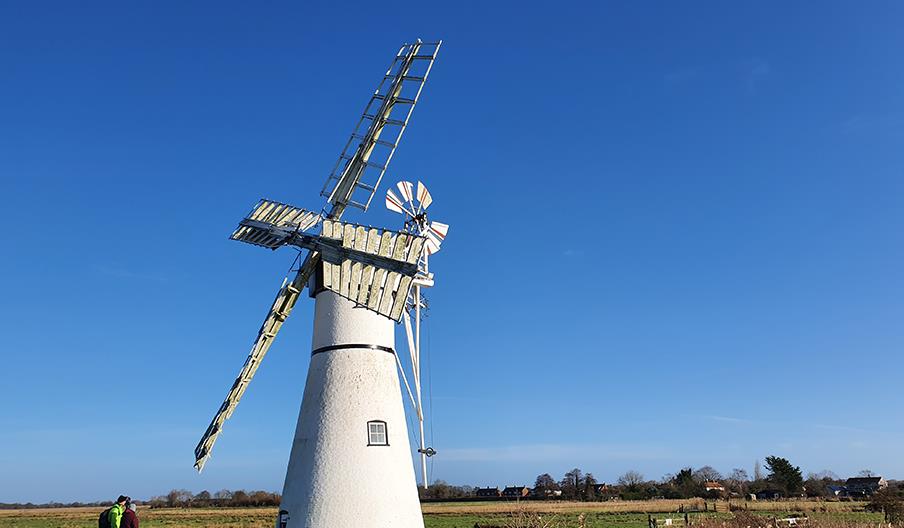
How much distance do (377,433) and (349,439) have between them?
62cm

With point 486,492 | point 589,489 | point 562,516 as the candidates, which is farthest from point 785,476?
point 562,516

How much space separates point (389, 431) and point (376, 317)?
248cm

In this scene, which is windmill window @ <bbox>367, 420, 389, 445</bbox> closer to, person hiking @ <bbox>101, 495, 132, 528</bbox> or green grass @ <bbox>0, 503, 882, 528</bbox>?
person hiking @ <bbox>101, 495, 132, 528</bbox>

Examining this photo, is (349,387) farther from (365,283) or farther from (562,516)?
(562,516)

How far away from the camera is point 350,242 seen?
14.7 meters

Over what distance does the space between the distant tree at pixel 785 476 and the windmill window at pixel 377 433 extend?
288ft

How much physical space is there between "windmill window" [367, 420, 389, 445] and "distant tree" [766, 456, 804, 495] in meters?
87.7

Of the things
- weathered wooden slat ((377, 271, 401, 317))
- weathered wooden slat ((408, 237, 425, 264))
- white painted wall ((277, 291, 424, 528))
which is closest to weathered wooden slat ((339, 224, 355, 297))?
weathered wooden slat ((377, 271, 401, 317))

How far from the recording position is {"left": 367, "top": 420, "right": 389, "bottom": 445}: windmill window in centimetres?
1454

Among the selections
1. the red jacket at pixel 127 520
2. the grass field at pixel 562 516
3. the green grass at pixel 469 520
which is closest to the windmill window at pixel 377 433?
the red jacket at pixel 127 520

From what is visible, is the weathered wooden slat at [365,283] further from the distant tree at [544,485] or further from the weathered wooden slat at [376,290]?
the distant tree at [544,485]

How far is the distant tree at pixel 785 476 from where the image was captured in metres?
88.8

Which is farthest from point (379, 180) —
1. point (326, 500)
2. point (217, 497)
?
point (217, 497)

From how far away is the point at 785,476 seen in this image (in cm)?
9038
